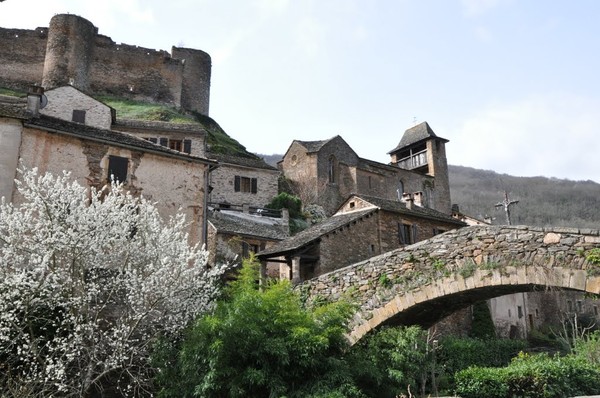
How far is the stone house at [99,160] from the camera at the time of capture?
18141 mm

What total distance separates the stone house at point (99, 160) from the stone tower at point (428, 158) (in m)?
38.6

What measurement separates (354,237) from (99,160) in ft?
36.3

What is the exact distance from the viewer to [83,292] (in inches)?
533

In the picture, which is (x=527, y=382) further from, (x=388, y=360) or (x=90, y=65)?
(x=90, y=65)

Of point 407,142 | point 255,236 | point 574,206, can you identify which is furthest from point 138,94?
point 574,206

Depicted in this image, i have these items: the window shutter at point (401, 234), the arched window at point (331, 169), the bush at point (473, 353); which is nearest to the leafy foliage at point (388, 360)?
the bush at point (473, 353)

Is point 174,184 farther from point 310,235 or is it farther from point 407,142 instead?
point 407,142

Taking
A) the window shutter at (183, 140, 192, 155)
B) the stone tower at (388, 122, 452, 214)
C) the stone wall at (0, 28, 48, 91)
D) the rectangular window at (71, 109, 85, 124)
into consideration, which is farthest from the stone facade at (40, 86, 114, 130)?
the stone tower at (388, 122, 452, 214)

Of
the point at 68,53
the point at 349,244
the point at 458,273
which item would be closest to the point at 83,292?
the point at 458,273

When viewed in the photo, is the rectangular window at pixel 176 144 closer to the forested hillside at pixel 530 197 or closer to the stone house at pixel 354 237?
the stone house at pixel 354 237

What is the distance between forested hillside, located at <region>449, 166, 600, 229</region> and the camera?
82.2 m

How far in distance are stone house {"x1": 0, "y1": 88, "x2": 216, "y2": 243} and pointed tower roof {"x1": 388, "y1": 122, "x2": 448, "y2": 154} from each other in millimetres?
41116

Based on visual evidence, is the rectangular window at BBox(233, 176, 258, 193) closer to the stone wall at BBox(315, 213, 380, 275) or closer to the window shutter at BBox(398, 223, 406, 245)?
the stone wall at BBox(315, 213, 380, 275)

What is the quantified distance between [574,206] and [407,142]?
49494 mm
